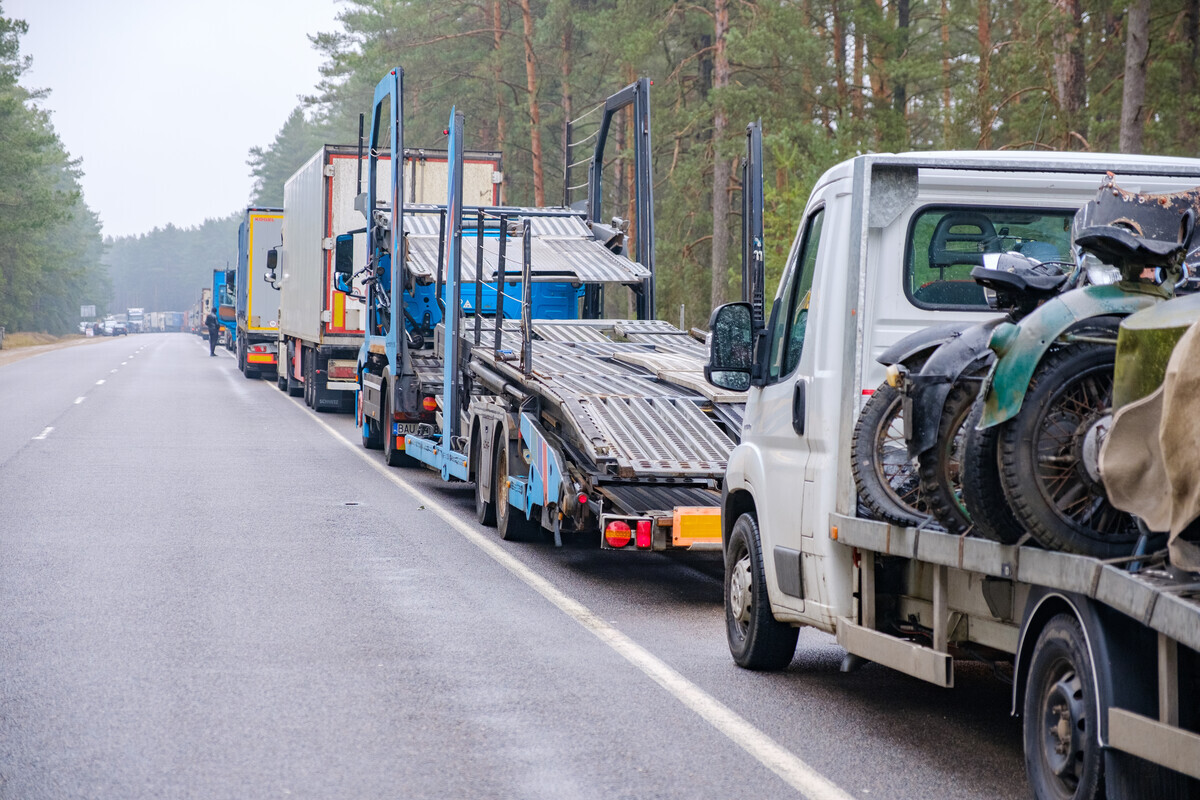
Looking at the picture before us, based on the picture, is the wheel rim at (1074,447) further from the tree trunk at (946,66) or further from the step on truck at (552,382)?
the tree trunk at (946,66)

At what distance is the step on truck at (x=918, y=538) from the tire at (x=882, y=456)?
0.42 ft

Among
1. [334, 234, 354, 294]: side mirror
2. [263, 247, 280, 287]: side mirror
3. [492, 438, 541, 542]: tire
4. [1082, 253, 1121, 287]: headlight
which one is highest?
[263, 247, 280, 287]: side mirror

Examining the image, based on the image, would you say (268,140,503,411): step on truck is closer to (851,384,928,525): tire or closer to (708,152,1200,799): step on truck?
(708,152,1200,799): step on truck

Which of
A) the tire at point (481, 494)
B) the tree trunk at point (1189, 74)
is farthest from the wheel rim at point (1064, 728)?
the tree trunk at point (1189, 74)

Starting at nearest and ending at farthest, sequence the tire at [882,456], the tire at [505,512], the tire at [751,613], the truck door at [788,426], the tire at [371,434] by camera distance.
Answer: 1. the tire at [882,456]
2. the truck door at [788,426]
3. the tire at [751,613]
4. the tire at [505,512]
5. the tire at [371,434]

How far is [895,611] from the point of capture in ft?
19.7

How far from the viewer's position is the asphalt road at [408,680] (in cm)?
532

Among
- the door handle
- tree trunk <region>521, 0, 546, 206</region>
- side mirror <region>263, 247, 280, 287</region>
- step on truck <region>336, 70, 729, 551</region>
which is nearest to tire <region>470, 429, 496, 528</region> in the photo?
step on truck <region>336, 70, 729, 551</region>

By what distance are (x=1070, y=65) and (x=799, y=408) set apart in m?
21.6

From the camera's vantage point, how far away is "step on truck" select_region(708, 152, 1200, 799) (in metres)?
4.22

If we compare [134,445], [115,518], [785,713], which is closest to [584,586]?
[785,713]

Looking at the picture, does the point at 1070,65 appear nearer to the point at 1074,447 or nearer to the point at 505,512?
the point at 505,512

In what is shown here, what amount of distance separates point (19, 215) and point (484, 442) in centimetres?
6412

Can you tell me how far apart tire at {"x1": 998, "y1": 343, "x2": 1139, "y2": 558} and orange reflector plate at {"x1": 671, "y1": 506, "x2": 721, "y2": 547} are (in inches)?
173
